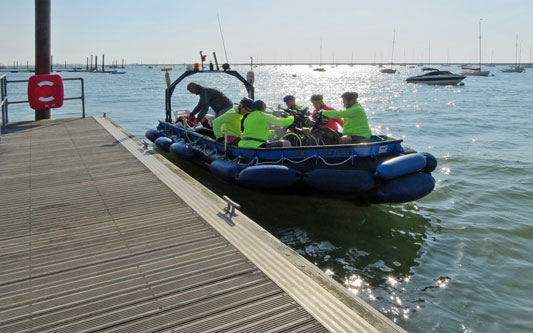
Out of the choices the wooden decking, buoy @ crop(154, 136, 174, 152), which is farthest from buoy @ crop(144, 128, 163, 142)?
the wooden decking

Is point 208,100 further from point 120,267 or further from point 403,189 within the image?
point 120,267

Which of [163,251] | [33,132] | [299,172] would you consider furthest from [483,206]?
[33,132]

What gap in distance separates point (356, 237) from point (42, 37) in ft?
39.3

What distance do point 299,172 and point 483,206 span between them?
4792 millimetres

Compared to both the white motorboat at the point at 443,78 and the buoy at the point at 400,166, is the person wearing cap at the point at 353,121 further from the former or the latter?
the white motorboat at the point at 443,78

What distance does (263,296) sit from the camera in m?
3.62

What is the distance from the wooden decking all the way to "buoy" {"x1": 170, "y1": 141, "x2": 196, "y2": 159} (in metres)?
3.12

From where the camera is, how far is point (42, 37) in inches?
529

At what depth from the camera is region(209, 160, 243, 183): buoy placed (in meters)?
8.13

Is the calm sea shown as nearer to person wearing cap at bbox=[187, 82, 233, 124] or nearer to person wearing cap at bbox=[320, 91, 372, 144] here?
person wearing cap at bbox=[320, 91, 372, 144]

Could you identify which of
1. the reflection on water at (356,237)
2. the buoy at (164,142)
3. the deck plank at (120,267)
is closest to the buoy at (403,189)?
the reflection on water at (356,237)

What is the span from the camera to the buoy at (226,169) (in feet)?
26.7

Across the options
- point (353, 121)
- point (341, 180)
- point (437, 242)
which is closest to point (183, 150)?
point (353, 121)

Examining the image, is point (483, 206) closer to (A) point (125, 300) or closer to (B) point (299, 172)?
(B) point (299, 172)
